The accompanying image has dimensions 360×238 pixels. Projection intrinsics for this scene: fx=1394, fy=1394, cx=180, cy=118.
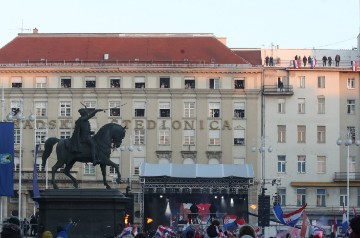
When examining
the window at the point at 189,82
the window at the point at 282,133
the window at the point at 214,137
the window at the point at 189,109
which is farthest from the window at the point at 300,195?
the window at the point at 189,82

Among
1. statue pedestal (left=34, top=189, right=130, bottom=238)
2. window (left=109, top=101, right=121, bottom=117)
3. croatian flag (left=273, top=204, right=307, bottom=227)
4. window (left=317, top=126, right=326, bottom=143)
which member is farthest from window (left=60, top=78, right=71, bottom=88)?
croatian flag (left=273, top=204, right=307, bottom=227)

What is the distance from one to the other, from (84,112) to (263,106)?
6955 cm

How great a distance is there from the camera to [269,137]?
120375mm

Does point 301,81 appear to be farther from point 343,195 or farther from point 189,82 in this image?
point 343,195

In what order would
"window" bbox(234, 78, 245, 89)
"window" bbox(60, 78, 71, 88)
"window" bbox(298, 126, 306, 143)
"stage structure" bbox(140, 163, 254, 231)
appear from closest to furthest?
"stage structure" bbox(140, 163, 254, 231)
"window" bbox(60, 78, 71, 88)
"window" bbox(234, 78, 245, 89)
"window" bbox(298, 126, 306, 143)

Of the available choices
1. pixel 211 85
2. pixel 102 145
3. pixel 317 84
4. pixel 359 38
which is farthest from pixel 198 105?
pixel 102 145

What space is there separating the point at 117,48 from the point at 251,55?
12.5 metres

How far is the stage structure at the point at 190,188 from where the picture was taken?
8844 centimetres

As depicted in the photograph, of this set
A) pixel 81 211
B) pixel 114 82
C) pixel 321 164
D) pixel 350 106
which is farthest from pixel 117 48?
pixel 81 211

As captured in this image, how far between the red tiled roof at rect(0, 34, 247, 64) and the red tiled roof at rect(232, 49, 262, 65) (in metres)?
2.61

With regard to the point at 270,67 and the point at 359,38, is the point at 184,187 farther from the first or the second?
the point at 359,38

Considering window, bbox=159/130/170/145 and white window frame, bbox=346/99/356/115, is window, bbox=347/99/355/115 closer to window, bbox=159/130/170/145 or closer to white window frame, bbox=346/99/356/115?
white window frame, bbox=346/99/356/115

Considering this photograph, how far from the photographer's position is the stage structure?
8844cm

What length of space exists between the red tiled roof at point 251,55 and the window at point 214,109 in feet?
18.0
